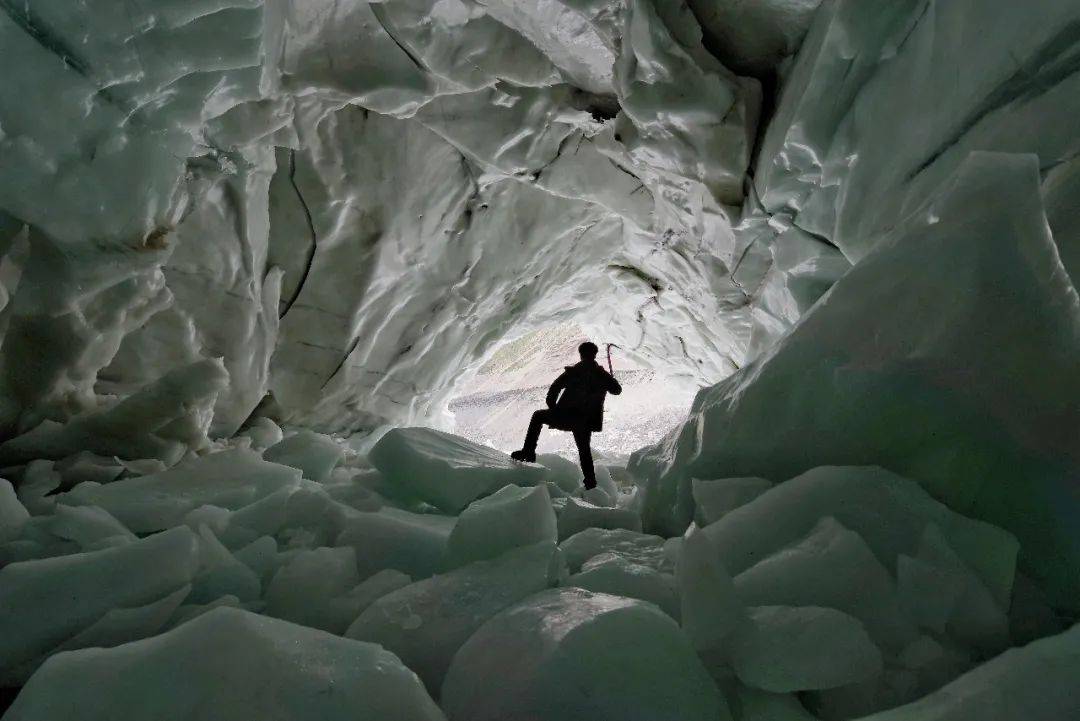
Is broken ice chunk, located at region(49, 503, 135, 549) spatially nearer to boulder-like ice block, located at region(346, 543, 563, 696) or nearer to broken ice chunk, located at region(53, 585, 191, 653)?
broken ice chunk, located at region(53, 585, 191, 653)

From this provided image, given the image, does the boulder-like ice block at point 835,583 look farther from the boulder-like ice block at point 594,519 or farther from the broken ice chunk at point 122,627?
the broken ice chunk at point 122,627

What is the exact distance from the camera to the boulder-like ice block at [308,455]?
9.32 ft

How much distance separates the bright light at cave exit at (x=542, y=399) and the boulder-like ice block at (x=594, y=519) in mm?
9982

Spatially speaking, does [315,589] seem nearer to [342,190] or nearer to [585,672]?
[585,672]

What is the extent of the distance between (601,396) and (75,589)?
3479mm

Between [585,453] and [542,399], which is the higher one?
[585,453]

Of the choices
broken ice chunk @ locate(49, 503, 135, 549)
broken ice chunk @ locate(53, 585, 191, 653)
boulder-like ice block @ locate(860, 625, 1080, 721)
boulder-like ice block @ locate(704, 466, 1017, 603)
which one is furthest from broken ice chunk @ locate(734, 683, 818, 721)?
broken ice chunk @ locate(49, 503, 135, 549)

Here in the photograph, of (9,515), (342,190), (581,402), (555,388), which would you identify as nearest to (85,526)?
(9,515)

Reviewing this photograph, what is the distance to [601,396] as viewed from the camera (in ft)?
14.1

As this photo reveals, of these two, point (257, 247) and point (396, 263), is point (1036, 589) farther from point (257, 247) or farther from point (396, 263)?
point (396, 263)

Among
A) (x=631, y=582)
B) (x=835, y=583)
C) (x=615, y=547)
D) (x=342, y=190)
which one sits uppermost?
(x=342, y=190)

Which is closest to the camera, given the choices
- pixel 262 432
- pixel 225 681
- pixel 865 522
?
pixel 225 681

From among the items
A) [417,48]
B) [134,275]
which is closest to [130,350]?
[134,275]

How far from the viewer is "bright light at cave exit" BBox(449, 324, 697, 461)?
13.1 m
